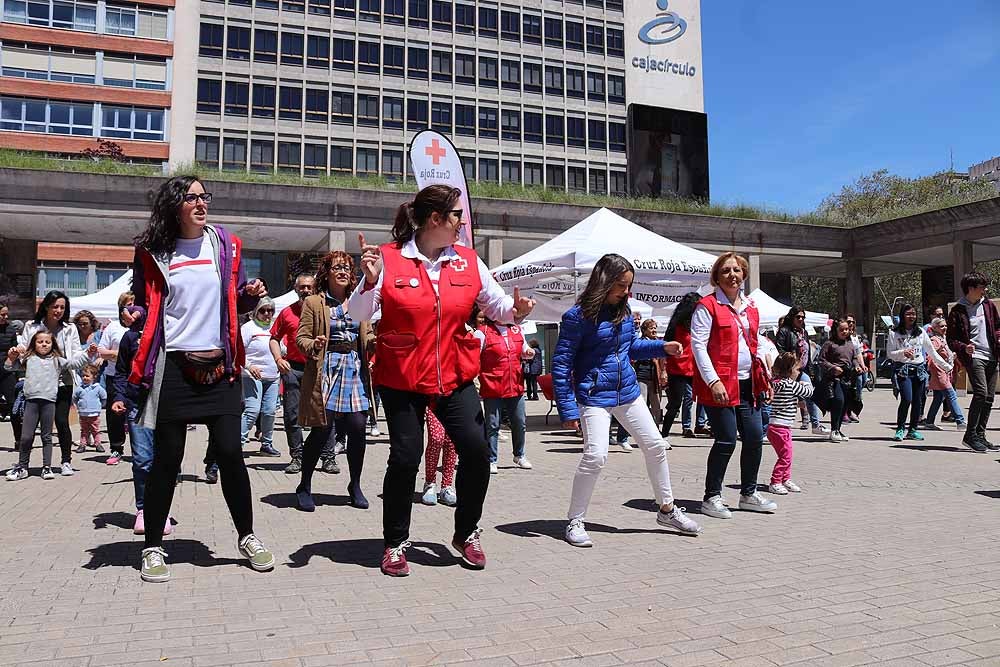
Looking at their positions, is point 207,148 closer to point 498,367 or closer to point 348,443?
point 498,367

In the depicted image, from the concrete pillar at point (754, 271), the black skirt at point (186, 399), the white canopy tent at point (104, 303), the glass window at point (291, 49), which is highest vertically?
the glass window at point (291, 49)

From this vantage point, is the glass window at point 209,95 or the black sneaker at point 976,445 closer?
the black sneaker at point 976,445

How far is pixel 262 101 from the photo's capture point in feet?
152

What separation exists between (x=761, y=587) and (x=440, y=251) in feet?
7.85

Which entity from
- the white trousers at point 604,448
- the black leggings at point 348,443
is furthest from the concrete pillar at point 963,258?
the black leggings at point 348,443

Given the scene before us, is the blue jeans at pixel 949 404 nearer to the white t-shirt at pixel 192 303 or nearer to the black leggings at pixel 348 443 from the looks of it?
the black leggings at pixel 348 443

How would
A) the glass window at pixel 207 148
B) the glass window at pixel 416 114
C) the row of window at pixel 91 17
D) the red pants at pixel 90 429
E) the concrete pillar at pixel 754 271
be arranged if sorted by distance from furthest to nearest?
the glass window at pixel 416 114 < the glass window at pixel 207 148 < the row of window at pixel 91 17 < the concrete pillar at pixel 754 271 < the red pants at pixel 90 429

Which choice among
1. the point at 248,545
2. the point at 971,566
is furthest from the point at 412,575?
the point at 971,566

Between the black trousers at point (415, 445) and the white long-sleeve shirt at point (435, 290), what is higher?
the white long-sleeve shirt at point (435, 290)

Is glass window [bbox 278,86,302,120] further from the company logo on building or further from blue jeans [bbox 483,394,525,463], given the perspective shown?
blue jeans [bbox 483,394,525,463]

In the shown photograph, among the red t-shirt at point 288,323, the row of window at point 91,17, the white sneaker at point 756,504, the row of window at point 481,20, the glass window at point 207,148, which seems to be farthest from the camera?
the row of window at point 481,20

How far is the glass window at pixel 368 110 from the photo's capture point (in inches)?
1877

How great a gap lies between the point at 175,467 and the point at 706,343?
361cm

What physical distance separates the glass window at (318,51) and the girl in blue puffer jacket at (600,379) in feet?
149
